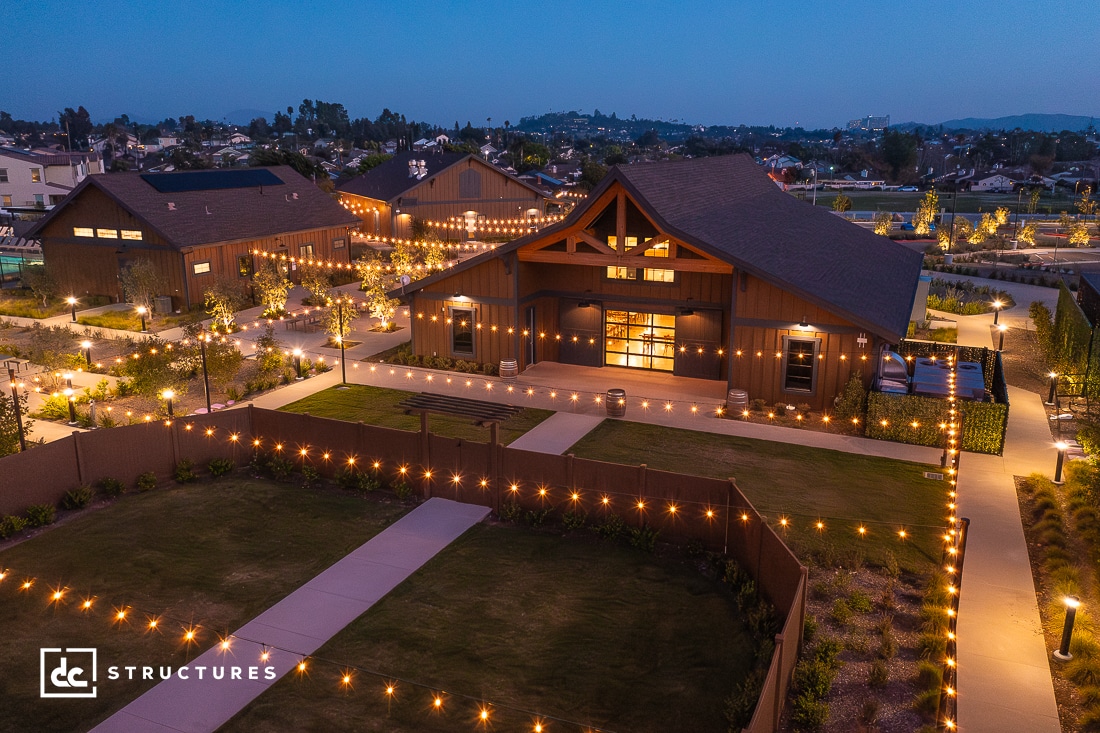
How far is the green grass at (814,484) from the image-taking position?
51.0 feet

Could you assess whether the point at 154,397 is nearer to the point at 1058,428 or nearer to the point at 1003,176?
the point at 1058,428

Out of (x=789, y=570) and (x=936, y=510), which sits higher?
(x=789, y=570)

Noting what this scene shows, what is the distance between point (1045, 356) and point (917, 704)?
23211 millimetres

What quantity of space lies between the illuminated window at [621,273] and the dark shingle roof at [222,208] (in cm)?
2037

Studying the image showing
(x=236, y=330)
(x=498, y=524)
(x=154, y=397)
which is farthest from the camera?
(x=236, y=330)

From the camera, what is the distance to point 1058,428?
21828mm

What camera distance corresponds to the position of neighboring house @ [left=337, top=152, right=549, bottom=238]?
5753 centimetres

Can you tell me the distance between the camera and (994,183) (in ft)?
430

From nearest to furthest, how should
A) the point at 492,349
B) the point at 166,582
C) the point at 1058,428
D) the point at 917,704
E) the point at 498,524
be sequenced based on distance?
the point at 917,704, the point at 166,582, the point at 498,524, the point at 1058,428, the point at 492,349

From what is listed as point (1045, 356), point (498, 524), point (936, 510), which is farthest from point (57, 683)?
point (1045, 356)

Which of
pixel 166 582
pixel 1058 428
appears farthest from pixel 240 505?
pixel 1058 428

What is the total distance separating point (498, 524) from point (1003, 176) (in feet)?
470

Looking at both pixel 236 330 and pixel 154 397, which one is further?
pixel 236 330

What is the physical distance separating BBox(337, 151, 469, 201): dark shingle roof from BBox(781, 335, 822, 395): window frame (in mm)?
38807
